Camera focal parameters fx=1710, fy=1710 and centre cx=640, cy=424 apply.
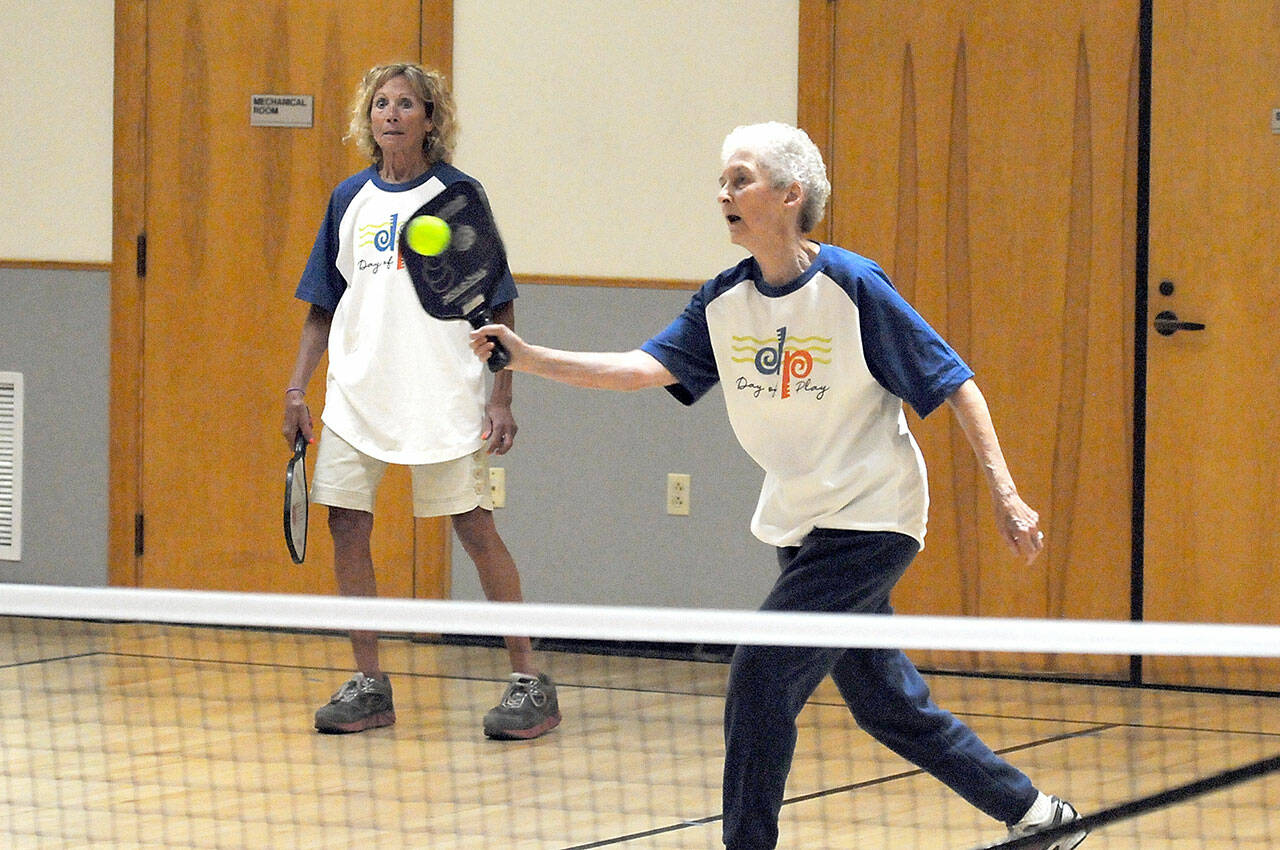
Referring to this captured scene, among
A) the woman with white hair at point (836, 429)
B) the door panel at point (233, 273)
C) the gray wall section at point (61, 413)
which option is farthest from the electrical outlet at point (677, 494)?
the woman with white hair at point (836, 429)

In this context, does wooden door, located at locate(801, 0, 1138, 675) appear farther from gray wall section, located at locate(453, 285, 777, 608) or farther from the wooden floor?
gray wall section, located at locate(453, 285, 777, 608)

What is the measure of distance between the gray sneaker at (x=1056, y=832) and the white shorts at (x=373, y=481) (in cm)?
190

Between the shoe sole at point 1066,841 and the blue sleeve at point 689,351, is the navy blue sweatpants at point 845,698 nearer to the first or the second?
the shoe sole at point 1066,841

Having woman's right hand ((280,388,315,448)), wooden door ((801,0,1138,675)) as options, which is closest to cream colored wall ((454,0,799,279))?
wooden door ((801,0,1138,675))

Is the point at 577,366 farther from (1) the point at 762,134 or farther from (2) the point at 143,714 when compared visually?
(2) the point at 143,714

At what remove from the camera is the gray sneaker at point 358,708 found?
457cm

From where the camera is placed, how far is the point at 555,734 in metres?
4.64

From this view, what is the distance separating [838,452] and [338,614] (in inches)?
40.7

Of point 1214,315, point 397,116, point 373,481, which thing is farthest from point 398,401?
point 1214,315

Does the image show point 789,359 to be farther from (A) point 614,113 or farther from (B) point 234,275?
(B) point 234,275

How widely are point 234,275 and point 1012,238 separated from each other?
9.05 feet

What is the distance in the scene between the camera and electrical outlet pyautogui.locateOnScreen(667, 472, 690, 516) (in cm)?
591

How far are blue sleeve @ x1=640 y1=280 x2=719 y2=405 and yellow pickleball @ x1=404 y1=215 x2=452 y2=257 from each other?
17.8 inches

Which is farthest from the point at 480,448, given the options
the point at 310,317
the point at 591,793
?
the point at 591,793
